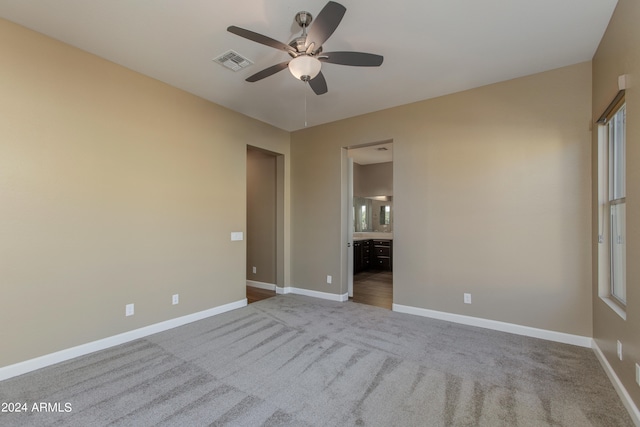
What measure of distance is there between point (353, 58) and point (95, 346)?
3.56m

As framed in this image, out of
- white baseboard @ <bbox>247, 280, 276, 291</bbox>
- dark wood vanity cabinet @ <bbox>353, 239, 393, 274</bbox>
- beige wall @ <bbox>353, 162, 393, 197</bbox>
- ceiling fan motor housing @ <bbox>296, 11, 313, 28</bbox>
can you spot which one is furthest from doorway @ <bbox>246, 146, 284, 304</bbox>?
beige wall @ <bbox>353, 162, 393, 197</bbox>

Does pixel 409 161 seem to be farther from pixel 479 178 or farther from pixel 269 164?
pixel 269 164

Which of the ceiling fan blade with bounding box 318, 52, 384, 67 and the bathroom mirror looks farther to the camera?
the bathroom mirror

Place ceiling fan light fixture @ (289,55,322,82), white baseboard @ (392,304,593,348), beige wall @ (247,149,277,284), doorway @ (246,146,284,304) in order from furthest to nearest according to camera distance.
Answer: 1. beige wall @ (247,149,277,284)
2. doorway @ (246,146,284,304)
3. white baseboard @ (392,304,593,348)
4. ceiling fan light fixture @ (289,55,322,82)

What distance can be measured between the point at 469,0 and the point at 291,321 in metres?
3.62

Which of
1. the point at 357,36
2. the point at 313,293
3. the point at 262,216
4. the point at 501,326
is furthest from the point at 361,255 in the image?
the point at 357,36

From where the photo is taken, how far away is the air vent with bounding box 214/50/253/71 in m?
2.74

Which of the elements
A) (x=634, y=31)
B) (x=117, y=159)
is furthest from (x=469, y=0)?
(x=117, y=159)

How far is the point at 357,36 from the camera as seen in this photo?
96.8 inches

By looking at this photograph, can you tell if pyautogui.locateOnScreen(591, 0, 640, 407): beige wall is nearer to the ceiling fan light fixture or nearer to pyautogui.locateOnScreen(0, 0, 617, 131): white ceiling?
pyautogui.locateOnScreen(0, 0, 617, 131): white ceiling

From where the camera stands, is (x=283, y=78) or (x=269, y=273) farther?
(x=269, y=273)

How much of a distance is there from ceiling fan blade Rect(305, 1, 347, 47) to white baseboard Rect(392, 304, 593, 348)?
3.40 meters

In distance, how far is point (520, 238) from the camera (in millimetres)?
3160

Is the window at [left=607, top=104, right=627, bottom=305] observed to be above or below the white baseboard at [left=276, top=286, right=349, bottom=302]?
above
